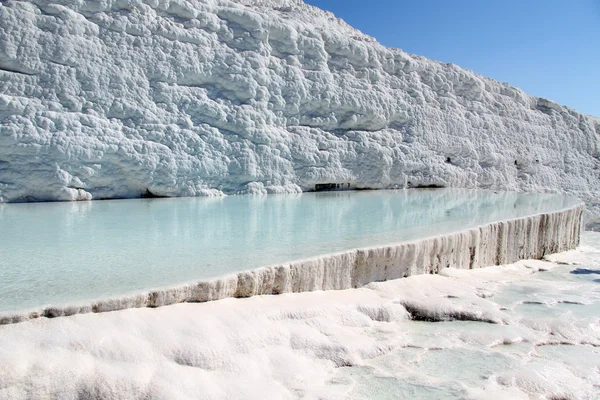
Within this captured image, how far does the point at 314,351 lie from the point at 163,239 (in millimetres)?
1817

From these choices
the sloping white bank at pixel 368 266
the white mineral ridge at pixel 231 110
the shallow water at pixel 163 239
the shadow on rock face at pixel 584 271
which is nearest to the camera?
the sloping white bank at pixel 368 266

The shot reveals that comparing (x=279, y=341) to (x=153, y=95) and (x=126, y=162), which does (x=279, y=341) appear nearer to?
(x=126, y=162)

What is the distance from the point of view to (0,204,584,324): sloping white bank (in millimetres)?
2118

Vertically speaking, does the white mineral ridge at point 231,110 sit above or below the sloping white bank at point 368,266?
above

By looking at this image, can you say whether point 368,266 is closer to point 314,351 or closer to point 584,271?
point 314,351

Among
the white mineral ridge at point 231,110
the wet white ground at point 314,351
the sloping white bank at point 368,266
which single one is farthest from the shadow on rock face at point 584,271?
the white mineral ridge at point 231,110

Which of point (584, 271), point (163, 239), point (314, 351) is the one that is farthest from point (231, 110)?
point (314, 351)

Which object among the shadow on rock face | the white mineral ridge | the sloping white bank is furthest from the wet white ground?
the white mineral ridge

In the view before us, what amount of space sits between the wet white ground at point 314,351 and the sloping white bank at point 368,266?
7cm

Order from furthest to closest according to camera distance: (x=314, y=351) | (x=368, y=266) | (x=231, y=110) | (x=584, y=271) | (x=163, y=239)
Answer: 1. (x=231, y=110)
2. (x=584, y=271)
3. (x=163, y=239)
4. (x=368, y=266)
5. (x=314, y=351)

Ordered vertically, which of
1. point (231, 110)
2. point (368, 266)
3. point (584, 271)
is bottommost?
point (584, 271)

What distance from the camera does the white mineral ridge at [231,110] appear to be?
7137mm

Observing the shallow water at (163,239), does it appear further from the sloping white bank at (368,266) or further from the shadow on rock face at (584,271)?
the shadow on rock face at (584,271)

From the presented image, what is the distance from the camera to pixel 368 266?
10.3 feet
